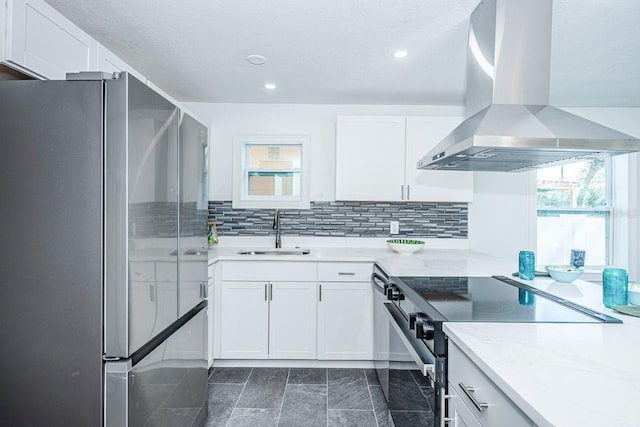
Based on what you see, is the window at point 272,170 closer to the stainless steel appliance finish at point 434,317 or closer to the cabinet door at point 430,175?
the cabinet door at point 430,175

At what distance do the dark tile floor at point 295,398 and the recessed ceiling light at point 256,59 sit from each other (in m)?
2.30

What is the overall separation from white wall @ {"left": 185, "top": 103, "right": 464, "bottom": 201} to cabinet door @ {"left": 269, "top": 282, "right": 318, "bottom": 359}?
1.00 metres

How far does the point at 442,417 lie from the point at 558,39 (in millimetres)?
2170

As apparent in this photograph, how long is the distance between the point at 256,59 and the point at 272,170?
1.18 metres

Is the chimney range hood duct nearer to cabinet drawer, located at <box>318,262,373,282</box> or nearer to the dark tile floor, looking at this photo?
cabinet drawer, located at <box>318,262,373,282</box>

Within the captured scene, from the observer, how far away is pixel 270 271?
106 inches

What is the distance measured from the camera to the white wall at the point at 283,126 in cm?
331

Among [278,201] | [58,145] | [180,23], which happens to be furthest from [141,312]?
[278,201]

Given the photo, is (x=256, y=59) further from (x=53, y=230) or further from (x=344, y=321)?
(x=344, y=321)

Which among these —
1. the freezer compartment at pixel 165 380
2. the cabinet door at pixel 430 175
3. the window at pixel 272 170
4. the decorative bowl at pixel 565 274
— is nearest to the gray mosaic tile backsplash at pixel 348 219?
the window at pixel 272 170

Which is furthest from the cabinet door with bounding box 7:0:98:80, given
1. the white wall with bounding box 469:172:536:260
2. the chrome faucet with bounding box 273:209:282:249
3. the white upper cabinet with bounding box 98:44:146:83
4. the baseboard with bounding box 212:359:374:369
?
the white wall with bounding box 469:172:536:260

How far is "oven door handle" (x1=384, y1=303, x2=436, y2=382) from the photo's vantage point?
1.18 meters

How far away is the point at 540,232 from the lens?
11.1 ft

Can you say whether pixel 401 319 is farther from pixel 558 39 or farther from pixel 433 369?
pixel 558 39
